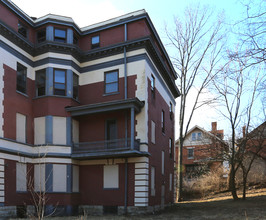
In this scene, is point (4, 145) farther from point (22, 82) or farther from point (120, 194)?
point (120, 194)

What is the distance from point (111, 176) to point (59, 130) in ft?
17.0

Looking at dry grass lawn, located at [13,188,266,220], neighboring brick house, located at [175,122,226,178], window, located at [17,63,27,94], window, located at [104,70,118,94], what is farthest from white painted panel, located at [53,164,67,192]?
neighboring brick house, located at [175,122,226,178]

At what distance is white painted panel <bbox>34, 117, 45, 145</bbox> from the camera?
2156cm

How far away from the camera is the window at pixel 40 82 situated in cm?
2247

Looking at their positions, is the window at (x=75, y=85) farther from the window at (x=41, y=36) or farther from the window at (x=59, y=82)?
the window at (x=41, y=36)

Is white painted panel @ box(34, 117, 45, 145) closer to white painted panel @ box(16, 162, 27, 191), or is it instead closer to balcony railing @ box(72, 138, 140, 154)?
white painted panel @ box(16, 162, 27, 191)

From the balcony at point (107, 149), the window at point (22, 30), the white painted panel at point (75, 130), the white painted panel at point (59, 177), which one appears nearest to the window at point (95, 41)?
the window at point (22, 30)

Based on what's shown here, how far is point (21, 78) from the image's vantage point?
21.8m

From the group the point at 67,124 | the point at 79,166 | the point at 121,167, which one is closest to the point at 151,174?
the point at 121,167

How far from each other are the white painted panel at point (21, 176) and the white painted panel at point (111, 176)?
18.5 ft

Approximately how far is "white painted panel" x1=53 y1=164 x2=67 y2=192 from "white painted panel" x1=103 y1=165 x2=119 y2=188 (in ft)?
9.46

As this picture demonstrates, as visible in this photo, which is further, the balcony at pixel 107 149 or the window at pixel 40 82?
the window at pixel 40 82

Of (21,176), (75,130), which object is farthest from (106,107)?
(21,176)

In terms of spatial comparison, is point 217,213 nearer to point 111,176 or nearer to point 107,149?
point 111,176
